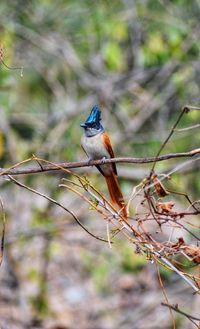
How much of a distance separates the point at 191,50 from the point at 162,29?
443mm

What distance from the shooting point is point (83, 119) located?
7941mm

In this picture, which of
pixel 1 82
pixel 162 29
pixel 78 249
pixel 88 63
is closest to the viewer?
pixel 1 82

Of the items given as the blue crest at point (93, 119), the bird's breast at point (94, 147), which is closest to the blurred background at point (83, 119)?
the bird's breast at point (94, 147)

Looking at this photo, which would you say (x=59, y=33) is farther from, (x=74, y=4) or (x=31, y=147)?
(x=31, y=147)

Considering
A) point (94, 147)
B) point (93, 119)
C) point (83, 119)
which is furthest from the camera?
point (83, 119)

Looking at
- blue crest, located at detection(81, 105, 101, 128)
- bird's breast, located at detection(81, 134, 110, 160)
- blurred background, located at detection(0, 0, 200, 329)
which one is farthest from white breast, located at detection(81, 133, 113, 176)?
blurred background, located at detection(0, 0, 200, 329)

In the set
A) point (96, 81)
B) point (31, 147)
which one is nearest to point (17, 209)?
point (31, 147)

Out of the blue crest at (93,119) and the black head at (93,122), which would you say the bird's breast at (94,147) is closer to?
the black head at (93,122)

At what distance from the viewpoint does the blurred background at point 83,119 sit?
7305 millimetres

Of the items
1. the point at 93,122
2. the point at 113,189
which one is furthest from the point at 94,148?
the point at 113,189

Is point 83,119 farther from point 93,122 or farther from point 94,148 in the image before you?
point 93,122

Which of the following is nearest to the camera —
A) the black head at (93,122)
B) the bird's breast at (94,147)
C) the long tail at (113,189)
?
the long tail at (113,189)

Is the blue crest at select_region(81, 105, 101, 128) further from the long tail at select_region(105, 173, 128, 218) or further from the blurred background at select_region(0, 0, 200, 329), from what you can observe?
the blurred background at select_region(0, 0, 200, 329)

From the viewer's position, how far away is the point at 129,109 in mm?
8562
